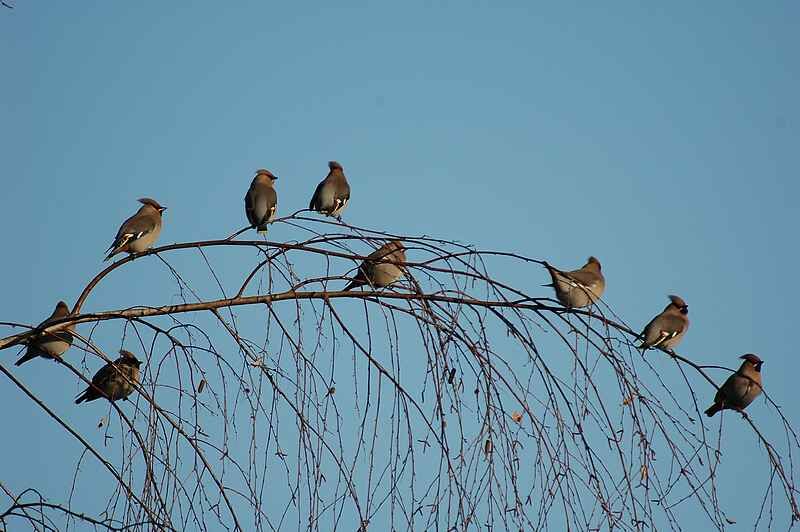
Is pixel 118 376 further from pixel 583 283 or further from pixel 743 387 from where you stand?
pixel 743 387

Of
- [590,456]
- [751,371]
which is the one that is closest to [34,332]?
[590,456]

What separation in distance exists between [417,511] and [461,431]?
12.1 inches

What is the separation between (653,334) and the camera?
8.22 metres

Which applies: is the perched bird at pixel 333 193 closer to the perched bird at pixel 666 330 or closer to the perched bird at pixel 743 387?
the perched bird at pixel 666 330

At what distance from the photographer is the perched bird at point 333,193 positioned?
1066cm

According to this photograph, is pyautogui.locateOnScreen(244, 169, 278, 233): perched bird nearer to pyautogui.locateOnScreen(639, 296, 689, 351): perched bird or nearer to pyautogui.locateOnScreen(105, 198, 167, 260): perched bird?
pyautogui.locateOnScreen(105, 198, 167, 260): perched bird

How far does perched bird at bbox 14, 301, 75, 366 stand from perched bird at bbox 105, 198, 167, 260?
2.39 ft

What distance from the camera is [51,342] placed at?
682cm

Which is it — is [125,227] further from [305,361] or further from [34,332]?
[305,361]

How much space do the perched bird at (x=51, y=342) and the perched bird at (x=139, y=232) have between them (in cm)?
73

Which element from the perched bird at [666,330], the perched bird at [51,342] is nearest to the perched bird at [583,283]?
the perched bird at [666,330]

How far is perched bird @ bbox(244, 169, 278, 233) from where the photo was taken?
31.4 feet

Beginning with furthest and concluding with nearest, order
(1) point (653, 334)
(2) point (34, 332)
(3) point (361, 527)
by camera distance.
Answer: (1) point (653, 334) → (2) point (34, 332) → (3) point (361, 527)

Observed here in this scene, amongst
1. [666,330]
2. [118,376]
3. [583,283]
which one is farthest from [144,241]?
[666,330]
